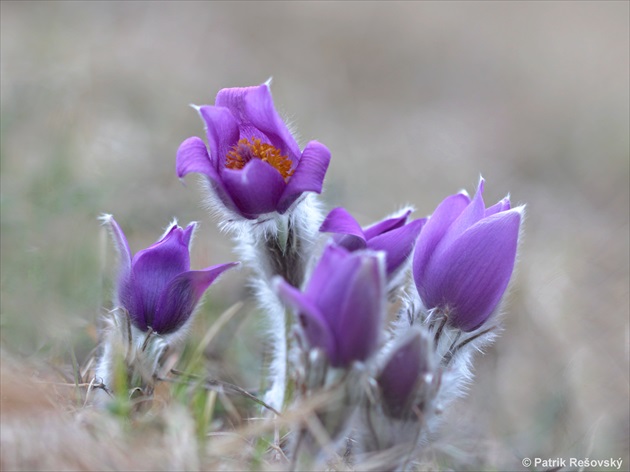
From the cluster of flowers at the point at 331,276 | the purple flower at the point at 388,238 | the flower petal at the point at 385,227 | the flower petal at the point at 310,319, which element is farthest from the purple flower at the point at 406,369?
the flower petal at the point at 385,227

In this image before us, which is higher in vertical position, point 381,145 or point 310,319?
point 310,319

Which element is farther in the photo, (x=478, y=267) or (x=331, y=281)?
(x=478, y=267)

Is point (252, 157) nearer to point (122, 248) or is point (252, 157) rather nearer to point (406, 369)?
point (122, 248)

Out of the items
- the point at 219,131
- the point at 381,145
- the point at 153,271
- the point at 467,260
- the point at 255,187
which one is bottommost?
the point at 381,145

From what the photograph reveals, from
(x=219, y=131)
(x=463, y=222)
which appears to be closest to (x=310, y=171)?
(x=219, y=131)

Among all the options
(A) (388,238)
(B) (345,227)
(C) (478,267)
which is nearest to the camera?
(C) (478,267)

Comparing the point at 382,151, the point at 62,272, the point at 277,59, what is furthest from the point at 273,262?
the point at 277,59

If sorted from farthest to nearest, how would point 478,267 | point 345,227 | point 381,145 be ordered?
point 381,145 → point 345,227 → point 478,267

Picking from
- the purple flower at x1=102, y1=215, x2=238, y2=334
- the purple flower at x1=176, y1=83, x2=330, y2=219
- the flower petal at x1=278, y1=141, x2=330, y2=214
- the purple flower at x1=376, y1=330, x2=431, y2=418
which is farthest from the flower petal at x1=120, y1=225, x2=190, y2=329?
the purple flower at x1=376, y1=330, x2=431, y2=418

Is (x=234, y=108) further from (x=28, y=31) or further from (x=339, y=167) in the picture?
(x=28, y=31)
